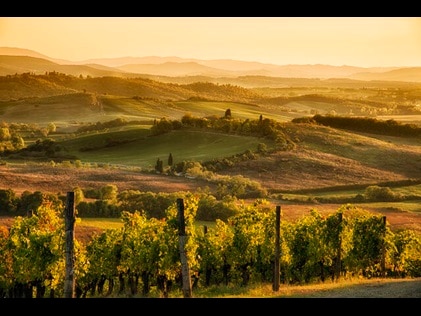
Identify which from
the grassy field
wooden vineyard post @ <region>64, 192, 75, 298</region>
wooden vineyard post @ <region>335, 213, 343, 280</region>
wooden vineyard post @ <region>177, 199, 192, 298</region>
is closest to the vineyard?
wooden vineyard post @ <region>335, 213, 343, 280</region>

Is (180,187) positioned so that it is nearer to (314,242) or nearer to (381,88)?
(314,242)

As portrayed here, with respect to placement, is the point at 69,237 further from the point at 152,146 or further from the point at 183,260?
the point at 152,146

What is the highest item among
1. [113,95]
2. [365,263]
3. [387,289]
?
[113,95]

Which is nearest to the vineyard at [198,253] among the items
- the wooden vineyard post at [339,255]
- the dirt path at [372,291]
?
the wooden vineyard post at [339,255]

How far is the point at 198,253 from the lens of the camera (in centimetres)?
1881

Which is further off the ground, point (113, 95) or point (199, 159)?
point (113, 95)

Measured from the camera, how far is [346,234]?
19828 mm

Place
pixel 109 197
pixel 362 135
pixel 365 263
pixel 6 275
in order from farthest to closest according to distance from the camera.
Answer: pixel 362 135
pixel 109 197
pixel 365 263
pixel 6 275

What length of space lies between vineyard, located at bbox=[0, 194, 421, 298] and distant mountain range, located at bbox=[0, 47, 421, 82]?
11086 millimetres

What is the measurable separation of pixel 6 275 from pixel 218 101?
113 ft

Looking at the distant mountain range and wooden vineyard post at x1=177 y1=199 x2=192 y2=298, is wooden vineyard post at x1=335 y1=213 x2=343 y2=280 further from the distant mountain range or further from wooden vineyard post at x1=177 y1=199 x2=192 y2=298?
the distant mountain range

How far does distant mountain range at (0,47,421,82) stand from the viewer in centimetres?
2880

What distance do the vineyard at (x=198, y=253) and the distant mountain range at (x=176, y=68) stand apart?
1109 cm

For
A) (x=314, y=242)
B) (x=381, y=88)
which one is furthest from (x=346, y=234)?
(x=381, y=88)
